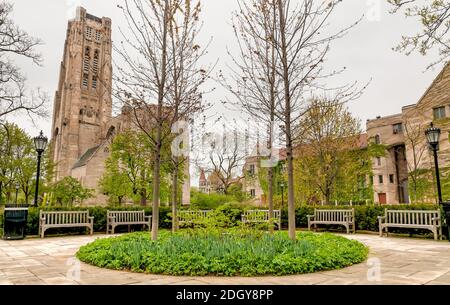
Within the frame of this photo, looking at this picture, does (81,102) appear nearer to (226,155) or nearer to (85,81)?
(85,81)

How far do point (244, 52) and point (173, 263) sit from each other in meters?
6.22

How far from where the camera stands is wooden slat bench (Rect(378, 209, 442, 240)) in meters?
9.94

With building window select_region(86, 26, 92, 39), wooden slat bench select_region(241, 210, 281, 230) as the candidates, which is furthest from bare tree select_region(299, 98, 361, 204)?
building window select_region(86, 26, 92, 39)

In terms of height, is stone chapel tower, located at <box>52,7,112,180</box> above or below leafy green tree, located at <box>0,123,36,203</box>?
above

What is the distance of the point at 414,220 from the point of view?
10.7 metres

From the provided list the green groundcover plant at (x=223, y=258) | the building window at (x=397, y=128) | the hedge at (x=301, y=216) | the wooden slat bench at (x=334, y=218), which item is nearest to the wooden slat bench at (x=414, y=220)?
the hedge at (x=301, y=216)

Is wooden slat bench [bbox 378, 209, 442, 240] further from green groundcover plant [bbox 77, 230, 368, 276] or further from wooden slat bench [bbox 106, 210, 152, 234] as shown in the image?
wooden slat bench [bbox 106, 210, 152, 234]

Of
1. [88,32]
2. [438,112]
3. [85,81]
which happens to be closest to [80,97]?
[85,81]

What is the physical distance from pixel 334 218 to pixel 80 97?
53.1 meters

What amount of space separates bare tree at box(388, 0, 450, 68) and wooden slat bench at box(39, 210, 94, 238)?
1267cm

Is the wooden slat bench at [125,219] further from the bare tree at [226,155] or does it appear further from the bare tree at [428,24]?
the bare tree at [226,155]
